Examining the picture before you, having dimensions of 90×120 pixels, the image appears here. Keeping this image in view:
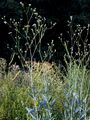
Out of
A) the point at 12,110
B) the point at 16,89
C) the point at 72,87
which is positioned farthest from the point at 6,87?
the point at 72,87

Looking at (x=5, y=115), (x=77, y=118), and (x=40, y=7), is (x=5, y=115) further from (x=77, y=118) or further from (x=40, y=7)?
(x=40, y=7)

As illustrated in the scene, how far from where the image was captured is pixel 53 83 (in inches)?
257

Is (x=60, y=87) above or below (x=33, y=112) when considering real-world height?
below

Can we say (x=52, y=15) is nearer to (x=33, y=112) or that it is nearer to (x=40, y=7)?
(x=40, y=7)

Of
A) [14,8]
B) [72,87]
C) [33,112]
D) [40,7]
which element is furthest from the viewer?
[40,7]

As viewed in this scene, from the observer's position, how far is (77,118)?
3877 mm

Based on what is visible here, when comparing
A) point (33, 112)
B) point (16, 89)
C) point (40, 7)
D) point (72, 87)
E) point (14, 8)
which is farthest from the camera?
point (40, 7)

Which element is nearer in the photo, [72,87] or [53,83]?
[72,87]

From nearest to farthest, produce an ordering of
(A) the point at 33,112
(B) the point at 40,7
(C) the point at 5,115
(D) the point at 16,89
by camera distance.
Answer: (A) the point at 33,112
(C) the point at 5,115
(D) the point at 16,89
(B) the point at 40,7

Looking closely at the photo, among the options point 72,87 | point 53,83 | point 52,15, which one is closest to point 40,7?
point 52,15

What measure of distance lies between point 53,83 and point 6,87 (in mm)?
694

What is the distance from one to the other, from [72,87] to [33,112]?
568 millimetres

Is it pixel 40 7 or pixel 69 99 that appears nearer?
pixel 69 99

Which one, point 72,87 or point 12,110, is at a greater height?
point 72,87
